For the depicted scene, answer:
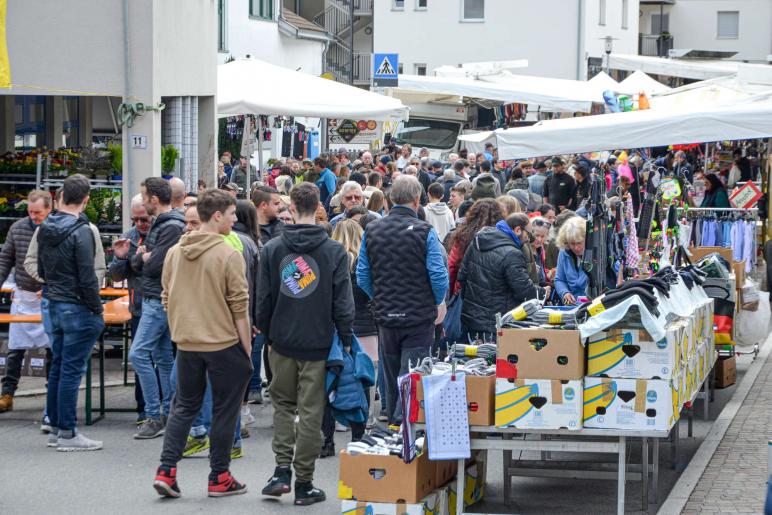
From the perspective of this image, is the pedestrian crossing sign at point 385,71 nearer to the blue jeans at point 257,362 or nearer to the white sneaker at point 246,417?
the blue jeans at point 257,362

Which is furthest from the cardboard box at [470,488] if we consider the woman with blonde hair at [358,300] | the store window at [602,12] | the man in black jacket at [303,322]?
the store window at [602,12]

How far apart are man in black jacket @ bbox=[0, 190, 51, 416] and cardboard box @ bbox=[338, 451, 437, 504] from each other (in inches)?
174

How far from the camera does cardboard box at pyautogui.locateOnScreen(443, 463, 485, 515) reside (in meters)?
7.76

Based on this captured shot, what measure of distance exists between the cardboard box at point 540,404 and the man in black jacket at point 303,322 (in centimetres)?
132

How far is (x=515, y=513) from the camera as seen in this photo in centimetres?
815

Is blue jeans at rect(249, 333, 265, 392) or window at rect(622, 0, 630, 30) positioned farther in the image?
window at rect(622, 0, 630, 30)

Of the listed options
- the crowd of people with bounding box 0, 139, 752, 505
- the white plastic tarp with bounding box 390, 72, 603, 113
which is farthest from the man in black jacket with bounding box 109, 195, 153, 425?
the white plastic tarp with bounding box 390, 72, 603, 113

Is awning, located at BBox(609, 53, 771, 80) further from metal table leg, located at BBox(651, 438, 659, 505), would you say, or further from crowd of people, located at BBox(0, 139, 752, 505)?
metal table leg, located at BBox(651, 438, 659, 505)

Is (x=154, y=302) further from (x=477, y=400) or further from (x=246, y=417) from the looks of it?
(x=477, y=400)

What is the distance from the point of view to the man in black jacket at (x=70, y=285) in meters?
9.38

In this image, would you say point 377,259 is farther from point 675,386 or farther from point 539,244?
point 539,244

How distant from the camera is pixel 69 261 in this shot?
942 cm

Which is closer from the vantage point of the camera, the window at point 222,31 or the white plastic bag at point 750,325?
the white plastic bag at point 750,325

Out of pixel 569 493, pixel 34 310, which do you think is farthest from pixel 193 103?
pixel 569 493
